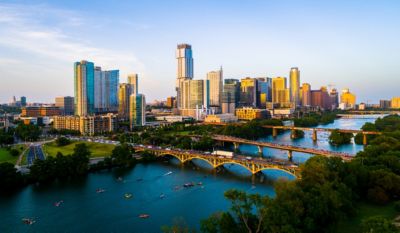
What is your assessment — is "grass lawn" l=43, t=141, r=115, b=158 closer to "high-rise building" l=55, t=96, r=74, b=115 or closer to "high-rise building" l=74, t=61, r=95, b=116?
"high-rise building" l=74, t=61, r=95, b=116

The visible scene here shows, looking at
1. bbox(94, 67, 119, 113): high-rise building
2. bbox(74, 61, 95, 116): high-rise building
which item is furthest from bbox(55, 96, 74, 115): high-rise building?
bbox(74, 61, 95, 116): high-rise building

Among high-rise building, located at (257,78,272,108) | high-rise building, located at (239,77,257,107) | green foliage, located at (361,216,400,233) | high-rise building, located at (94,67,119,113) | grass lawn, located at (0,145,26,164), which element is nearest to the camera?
green foliage, located at (361,216,400,233)

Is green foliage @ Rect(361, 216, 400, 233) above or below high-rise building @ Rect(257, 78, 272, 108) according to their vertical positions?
below

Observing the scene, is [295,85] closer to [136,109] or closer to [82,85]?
[136,109]

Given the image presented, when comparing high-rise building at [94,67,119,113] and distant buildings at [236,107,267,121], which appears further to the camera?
distant buildings at [236,107,267,121]

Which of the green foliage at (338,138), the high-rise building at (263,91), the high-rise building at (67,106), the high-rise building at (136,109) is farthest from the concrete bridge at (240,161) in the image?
the high-rise building at (263,91)

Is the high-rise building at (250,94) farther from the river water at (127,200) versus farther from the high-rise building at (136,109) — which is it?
the river water at (127,200)

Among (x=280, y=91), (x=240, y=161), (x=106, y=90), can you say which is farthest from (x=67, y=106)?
(x=280, y=91)

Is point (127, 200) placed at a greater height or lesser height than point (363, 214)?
lesser
